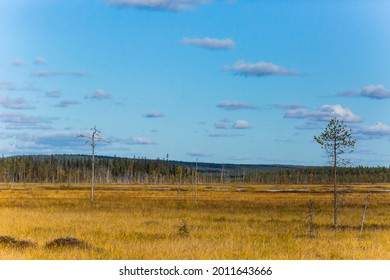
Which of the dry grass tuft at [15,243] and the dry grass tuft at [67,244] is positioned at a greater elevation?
the dry grass tuft at [67,244]

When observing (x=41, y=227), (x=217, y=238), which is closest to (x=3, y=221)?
(x=41, y=227)

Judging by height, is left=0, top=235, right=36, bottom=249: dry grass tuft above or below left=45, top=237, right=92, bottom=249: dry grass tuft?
below

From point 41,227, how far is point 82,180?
161 m

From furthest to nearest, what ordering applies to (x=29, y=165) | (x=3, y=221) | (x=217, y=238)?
(x=29, y=165), (x=3, y=221), (x=217, y=238)

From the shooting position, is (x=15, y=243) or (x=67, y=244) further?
(x=15, y=243)

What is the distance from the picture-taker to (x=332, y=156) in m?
28.8

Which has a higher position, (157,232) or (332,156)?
(332,156)

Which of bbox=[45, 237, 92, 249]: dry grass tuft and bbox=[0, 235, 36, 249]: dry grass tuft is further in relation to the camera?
bbox=[0, 235, 36, 249]: dry grass tuft

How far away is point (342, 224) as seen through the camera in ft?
101

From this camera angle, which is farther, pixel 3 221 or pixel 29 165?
pixel 29 165

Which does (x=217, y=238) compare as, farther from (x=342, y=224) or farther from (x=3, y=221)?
(x=3, y=221)

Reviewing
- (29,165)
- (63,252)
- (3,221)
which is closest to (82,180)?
(29,165)

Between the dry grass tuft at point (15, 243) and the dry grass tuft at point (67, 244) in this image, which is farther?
the dry grass tuft at point (15, 243)
